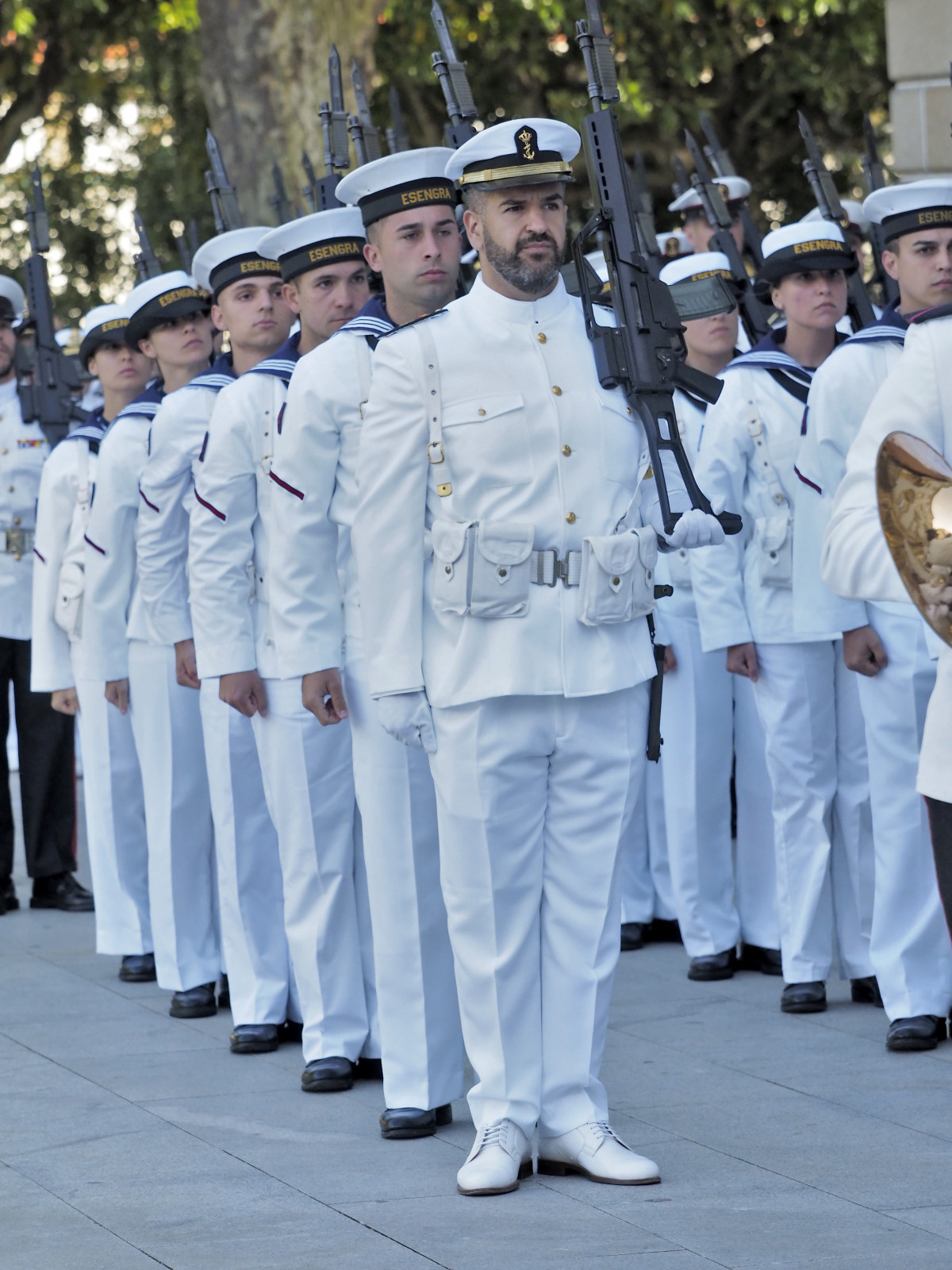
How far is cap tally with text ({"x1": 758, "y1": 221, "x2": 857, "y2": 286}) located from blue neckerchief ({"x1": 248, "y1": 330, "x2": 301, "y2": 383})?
148 centimetres

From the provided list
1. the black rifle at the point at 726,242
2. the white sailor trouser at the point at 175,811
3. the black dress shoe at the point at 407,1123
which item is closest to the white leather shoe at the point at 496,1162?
the black dress shoe at the point at 407,1123

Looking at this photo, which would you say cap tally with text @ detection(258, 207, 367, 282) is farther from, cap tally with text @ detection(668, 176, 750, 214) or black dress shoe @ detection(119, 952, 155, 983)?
cap tally with text @ detection(668, 176, 750, 214)

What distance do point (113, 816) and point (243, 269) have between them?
2.08 meters

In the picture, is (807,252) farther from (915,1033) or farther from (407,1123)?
(407,1123)

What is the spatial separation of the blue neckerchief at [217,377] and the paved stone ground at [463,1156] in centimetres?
193

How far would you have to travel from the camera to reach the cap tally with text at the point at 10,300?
28.1ft

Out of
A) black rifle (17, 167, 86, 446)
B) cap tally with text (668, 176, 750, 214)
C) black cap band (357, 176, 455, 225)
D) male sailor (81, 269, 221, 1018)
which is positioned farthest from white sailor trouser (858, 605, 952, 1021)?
black rifle (17, 167, 86, 446)

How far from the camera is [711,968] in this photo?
264 inches

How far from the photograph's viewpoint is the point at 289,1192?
4.46m

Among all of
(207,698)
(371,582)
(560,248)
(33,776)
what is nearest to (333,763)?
(207,698)

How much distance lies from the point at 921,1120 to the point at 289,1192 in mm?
1462

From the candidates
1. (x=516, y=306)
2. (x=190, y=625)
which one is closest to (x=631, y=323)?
(x=516, y=306)

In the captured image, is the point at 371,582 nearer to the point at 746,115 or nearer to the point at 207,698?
the point at 207,698

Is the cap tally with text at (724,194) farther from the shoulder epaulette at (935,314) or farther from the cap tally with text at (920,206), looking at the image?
the shoulder epaulette at (935,314)
